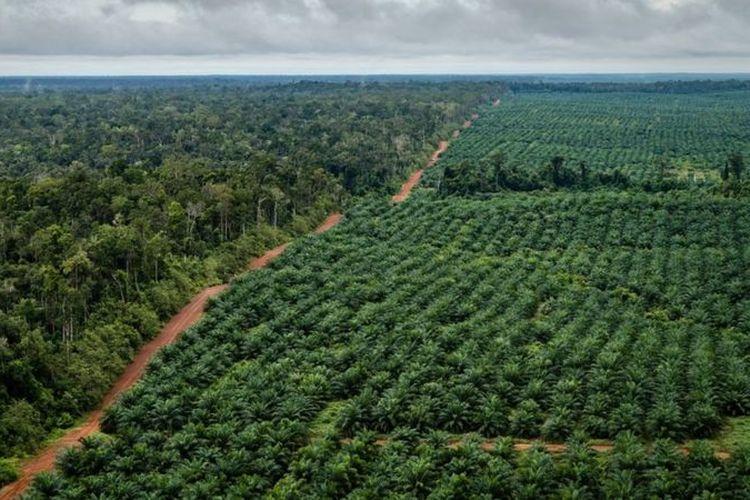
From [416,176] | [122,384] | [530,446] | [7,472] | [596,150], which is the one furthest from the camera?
[596,150]

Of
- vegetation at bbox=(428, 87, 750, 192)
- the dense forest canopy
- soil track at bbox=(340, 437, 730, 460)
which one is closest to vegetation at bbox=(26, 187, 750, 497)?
the dense forest canopy

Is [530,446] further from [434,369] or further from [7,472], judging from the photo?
[7,472]

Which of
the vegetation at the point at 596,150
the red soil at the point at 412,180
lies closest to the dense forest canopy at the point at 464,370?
the red soil at the point at 412,180

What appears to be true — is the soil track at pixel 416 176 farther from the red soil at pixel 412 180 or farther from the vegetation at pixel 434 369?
the vegetation at pixel 434 369

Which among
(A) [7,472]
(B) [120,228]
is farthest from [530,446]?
(B) [120,228]

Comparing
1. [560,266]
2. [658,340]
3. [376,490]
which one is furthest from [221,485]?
[560,266]

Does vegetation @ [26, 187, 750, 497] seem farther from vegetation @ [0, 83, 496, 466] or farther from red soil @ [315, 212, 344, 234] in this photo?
red soil @ [315, 212, 344, 234]
